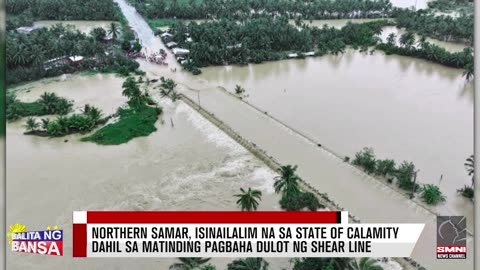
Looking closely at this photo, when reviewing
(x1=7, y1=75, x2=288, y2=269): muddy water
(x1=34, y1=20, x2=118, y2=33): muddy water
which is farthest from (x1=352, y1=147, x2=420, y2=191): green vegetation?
(x1=34, y1=20, x2=118, y2=33): muddy water

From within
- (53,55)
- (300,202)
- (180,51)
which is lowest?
(300,202)

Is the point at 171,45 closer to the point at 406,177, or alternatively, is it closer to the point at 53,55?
the point at 53,55

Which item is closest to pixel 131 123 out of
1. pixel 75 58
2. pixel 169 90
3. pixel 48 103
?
pixel 169 90

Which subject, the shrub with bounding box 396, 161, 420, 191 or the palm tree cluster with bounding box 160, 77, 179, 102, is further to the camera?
the palm tree cluster with bounding box 160, 77, 179, 102

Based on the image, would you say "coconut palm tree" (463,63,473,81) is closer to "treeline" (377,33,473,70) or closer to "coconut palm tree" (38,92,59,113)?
"treeline" (377,33,473,70)

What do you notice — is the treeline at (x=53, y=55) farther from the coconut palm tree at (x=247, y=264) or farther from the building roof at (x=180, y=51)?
the coconut palm tree at (x=247, y=264)

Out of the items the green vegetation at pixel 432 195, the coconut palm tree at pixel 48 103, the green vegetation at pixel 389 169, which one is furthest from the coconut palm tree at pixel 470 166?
the coconut palm tree at pixel 48 103
